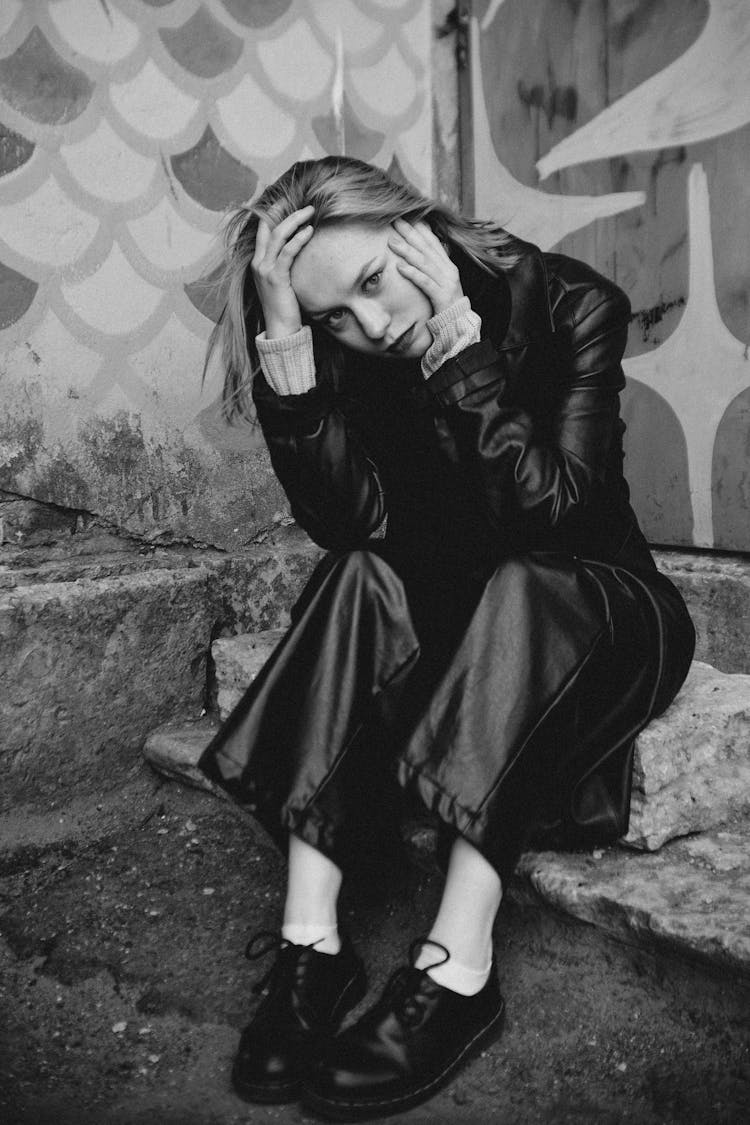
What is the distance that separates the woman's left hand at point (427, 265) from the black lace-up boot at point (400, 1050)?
1.08 m

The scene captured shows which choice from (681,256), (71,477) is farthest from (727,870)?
(71,477)

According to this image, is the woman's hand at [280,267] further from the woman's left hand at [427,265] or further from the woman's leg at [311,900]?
the woman's leg at [311,900]

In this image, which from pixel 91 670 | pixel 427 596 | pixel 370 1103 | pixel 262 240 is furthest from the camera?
pixel 91 670

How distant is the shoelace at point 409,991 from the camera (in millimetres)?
1465

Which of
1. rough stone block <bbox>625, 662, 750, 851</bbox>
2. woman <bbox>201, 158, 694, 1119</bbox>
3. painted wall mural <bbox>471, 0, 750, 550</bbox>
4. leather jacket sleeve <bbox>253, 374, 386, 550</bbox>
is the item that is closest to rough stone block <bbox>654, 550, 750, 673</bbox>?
painted wall mural <bbox>471, 0, 750, 550</bbox>

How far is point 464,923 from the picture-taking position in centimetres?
151

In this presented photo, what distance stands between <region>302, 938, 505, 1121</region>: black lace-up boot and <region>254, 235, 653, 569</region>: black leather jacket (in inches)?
27.6

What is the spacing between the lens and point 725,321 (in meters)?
2.43

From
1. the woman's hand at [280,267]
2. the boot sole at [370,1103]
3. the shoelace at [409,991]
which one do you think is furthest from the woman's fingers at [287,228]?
the boot sole at [370,1103]

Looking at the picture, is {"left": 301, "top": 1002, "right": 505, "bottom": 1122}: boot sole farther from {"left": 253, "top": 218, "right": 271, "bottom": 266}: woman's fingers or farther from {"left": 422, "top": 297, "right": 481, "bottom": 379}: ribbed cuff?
{"left": 253, "top": 218, "right": 271, "bottom": 266}: woman's fingers

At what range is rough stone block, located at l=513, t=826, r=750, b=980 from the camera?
58.9 inches

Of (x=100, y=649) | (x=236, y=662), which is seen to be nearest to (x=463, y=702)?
(x=236, y=662)

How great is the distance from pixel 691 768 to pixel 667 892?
288mm

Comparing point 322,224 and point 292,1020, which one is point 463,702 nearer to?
point 292,1020
